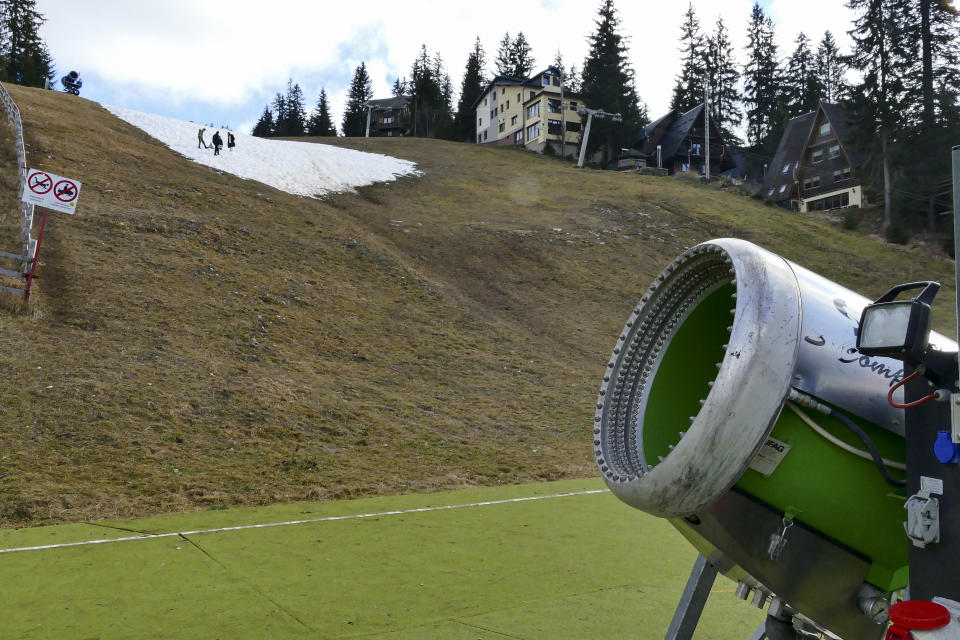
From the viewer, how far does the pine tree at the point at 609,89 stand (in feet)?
200

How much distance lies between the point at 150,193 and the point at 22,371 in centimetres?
1268

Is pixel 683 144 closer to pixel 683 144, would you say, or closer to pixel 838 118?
pixel 683 144

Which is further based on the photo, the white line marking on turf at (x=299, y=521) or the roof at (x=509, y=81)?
the roof at (x=509, y=81)

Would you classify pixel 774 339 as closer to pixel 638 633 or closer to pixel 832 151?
pixel 638 633

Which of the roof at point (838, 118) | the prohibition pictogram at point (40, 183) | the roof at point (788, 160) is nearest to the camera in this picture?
the prohibition pictogram at point (40, 183)

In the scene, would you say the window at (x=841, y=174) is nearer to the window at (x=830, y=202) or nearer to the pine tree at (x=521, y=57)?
the window at (x=830, y=202)

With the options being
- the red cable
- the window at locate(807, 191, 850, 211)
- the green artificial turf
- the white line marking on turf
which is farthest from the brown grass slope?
the window at locate(807, 191, 850, 211)

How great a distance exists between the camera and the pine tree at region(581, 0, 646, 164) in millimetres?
60934

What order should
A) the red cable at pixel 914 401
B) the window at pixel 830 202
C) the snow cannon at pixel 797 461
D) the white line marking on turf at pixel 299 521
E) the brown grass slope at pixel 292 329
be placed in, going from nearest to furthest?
the red cable at pixel 914 401
the snow cannon at pixel 797 461
the white line marking on turf at pixel 299 521
the brown grass slope at pixel 292 329
the window at pixel 830 202

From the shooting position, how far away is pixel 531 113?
6894cm

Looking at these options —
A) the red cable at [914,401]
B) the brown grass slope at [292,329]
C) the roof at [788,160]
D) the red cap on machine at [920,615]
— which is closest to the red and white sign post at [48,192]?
the brown grass slope at [292,329]

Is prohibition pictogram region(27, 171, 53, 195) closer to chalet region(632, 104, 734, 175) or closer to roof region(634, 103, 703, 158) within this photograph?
chalet region(632, 104, 734, 175)

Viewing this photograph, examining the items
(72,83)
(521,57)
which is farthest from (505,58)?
(72,83)

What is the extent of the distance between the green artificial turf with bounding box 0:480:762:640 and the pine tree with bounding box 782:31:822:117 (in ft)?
244
